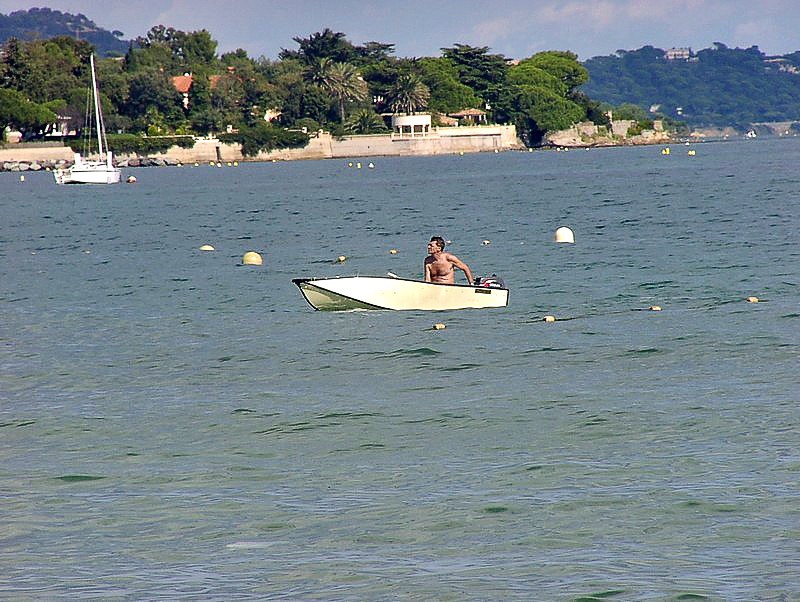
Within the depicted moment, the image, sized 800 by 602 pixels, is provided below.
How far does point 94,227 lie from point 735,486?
6087 centimetres

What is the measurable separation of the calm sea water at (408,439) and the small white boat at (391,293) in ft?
1.13

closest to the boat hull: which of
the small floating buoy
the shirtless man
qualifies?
the small floating buoy

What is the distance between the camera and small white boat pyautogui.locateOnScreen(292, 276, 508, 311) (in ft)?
97.6

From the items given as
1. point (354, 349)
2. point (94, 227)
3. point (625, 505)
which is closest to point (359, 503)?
point (625, 505)

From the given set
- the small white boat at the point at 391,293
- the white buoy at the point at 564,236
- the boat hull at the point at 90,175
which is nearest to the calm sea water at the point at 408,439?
the small white boat at the point at 391,293

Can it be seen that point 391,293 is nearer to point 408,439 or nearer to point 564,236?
point 408,439

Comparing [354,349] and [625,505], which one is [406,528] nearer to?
[625,505]

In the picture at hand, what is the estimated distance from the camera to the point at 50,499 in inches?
627

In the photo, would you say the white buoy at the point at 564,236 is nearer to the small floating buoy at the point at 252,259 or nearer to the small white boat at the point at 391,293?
the small floating buoy at the point at 252,259

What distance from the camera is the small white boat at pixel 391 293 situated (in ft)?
97.6

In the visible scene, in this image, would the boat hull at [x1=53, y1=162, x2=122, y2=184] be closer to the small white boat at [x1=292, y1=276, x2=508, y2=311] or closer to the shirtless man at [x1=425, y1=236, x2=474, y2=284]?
the small white boat at [x1=292, y1=276, x2=508, y2=311]

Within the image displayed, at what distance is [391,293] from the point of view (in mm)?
29906

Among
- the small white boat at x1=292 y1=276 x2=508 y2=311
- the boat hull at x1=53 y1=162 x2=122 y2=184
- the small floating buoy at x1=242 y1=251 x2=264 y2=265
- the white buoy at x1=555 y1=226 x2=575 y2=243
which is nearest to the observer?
the small white boat at x1=292 y1=276 x2=508 y2=311

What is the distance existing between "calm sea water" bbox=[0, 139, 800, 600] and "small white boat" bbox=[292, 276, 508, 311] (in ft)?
1.13
